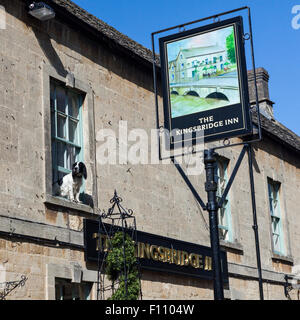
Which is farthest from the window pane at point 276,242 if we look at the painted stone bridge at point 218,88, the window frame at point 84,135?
the painted stone bridge at point 218,88

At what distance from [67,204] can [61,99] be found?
1.95 m

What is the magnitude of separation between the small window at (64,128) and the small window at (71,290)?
5.45 feet

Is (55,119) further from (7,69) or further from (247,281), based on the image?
(247,281)

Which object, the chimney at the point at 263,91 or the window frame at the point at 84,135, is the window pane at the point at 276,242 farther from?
the window frame at the point at 84,135

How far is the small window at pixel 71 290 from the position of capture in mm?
11406

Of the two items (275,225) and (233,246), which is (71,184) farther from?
(275,225)

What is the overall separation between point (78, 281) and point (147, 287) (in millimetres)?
1869

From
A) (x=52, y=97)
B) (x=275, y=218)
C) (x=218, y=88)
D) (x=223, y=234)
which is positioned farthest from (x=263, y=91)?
(x=218, y=88)

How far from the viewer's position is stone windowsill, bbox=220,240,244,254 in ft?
51.1

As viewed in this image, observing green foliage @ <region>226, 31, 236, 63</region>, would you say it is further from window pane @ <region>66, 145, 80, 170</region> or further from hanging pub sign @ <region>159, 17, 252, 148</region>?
window pane @ <region>66, 145, 80, 170</region>

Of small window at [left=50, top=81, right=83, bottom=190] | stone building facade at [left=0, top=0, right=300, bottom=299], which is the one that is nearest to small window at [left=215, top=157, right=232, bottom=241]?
stone building facade at [left=0, top=0, right=300, bottom=299]

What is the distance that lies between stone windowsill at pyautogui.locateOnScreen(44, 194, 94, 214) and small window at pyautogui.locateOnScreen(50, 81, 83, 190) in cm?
46

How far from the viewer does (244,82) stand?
9195mm
